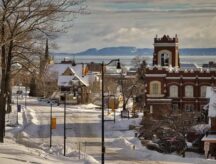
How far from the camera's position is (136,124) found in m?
69.0

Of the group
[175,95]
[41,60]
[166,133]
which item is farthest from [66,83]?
[41,60]

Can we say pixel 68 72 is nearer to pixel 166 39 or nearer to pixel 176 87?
pixel 166 39

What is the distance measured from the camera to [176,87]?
248ft

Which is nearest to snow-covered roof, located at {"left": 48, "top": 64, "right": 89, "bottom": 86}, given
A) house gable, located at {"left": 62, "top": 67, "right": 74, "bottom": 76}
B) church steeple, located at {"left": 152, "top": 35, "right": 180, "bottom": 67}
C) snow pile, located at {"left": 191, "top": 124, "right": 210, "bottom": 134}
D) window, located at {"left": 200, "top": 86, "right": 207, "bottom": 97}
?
house gable, located at {"left": 62, "top": 67, "right": 74, "bottom": 76}

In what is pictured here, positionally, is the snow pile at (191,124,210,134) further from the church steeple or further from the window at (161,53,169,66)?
the window at (161,53,169,66)

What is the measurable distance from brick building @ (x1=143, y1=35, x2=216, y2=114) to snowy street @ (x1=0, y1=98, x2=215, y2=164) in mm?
3721

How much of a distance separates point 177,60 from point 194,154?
30898mm

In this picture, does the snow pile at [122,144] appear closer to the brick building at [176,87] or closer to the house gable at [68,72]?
the brick building at [176,87]

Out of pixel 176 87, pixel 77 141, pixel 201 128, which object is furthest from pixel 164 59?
pixel 77 141

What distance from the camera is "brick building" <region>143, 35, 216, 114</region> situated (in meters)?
74.2

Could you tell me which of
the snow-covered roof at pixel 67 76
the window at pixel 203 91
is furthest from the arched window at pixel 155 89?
the snow-covered roof at pixel 67 76

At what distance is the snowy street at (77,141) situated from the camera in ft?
124

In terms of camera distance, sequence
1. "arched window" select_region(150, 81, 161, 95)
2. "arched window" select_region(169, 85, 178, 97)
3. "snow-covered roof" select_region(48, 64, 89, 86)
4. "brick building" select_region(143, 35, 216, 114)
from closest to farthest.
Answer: "brick building" select_region(143, 35, 216, 114) < "arched window" select_region(150, 81, 161, 95) < "arched window" select_region(169, 85, 178, 97) < "snow-covered roof" select_region(48, 64, 89, 86)

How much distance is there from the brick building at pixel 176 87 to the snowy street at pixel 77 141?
12.2 ft
